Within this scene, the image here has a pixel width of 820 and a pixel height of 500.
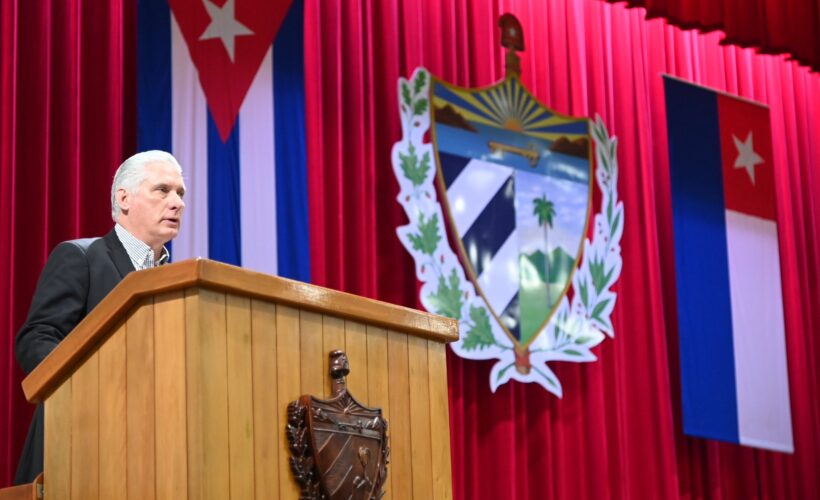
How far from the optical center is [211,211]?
4715 mm

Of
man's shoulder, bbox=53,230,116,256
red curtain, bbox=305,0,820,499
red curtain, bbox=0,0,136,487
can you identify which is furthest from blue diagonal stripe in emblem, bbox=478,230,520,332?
man's shoulder, bbox=53,230,116,256

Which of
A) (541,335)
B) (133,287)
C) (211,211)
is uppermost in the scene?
(211,211)

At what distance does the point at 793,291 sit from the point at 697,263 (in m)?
0.86

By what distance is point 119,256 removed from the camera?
2.81 m

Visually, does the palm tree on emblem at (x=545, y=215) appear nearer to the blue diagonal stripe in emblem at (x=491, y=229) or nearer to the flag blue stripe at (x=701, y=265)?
the blue diagonal stripe in emblem at (x=491, y=229)

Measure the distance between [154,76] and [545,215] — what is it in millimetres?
1899

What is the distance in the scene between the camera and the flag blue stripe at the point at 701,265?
5938 millimetres

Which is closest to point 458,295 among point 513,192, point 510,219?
point 510,219

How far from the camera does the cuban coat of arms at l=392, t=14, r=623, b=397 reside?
525 centimetres

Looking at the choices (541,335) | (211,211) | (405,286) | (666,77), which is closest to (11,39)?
(211,211)

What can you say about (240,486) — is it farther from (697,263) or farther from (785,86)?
(785,86)

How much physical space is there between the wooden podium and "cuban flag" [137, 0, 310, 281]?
2424 mm

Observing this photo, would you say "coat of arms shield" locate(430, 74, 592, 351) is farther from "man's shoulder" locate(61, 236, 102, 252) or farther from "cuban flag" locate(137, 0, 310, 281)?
"man's shoulder" locate(61, 236, 102, 252)

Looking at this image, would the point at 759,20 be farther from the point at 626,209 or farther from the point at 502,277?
the point at 502,277
